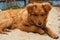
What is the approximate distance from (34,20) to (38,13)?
15cm

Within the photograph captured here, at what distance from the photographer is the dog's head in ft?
10.6

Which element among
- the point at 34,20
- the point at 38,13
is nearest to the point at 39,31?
the point at 34,20

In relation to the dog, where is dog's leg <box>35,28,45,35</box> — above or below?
below

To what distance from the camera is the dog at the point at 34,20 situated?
10.7 ft

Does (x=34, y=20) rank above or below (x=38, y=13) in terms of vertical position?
below

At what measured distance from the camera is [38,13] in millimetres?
3260

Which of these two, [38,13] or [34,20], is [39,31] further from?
[38,13]

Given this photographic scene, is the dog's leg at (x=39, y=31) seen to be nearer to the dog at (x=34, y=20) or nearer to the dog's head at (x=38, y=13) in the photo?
the dog at (x=34, y=20)

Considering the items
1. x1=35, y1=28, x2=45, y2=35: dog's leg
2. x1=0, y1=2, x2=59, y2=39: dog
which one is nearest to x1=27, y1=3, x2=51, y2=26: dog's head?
x1=0, y1=2, x2=59, y2=39: dog

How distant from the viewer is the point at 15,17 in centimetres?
382

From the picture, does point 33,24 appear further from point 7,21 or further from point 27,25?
point 7,21

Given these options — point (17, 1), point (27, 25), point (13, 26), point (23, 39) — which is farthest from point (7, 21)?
point (17, 1)

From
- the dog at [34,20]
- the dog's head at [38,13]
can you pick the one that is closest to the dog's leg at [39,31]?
the dog at [34,20]

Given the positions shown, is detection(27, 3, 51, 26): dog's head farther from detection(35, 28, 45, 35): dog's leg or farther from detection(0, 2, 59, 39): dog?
detection(35, 28, 45, 35): dog's leg
